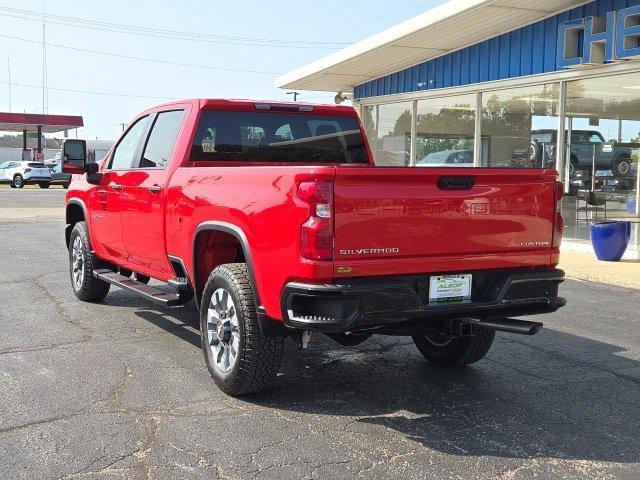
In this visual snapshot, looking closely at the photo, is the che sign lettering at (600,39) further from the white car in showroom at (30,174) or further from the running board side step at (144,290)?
the white car in showroom at (30,174)

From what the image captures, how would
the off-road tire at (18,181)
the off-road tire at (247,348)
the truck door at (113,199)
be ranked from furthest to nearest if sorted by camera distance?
the off-road tire at (18,181) < the truck door at (113,199) < the off-road tire at (247,348)

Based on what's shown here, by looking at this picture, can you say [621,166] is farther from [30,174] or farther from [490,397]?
[30,174]

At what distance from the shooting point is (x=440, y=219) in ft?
14.6

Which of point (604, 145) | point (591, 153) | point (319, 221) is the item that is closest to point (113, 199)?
point (319, 221)

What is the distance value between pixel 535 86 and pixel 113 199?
9.41 m

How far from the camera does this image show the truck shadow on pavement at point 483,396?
4.22 metres

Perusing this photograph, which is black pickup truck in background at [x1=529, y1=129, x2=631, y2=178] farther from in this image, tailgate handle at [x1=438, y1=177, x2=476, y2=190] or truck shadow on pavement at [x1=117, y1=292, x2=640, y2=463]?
tailgate handle at [x1=438, y1=177, x2=476, y2=190]

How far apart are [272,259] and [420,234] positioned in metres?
0.89

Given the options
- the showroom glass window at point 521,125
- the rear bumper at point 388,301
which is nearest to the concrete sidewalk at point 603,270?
the showroom glass window at point 521,125

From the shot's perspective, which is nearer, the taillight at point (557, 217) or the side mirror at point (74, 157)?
the taillight at point (557, 217)

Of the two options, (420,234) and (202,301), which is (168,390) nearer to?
(202,301)

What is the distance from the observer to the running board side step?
5.77 meters

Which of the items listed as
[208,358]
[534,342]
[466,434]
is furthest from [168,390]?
[534,342]

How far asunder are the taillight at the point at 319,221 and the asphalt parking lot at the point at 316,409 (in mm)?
1060
